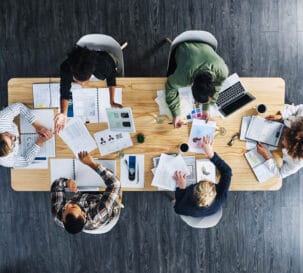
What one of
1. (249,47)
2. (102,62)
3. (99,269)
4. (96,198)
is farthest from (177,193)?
(249,47)

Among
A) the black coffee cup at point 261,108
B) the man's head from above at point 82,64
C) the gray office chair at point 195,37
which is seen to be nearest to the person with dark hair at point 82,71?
the man's head from above at point 82,64

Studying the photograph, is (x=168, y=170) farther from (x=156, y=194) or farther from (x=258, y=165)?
(x=156, y=194)

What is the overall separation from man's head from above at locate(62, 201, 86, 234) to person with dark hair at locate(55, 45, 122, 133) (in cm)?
56

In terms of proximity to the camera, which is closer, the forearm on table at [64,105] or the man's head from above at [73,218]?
the man's head from above at [73,218]

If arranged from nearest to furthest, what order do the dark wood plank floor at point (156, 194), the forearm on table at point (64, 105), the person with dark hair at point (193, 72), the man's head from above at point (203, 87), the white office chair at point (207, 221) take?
the man's head from above at point (203, 87)
the person with dark hair at point (193, 72)
the forearm on table at point (64, 105)
the white office chair at point (207, 221)
the dark wood plank floor at point (156, 194)

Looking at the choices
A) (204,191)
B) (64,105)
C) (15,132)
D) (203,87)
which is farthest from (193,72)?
(15,132)

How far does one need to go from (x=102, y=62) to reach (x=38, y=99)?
54cm

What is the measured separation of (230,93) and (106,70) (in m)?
0.91

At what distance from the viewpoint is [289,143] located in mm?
2430

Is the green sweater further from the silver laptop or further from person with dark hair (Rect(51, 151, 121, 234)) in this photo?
person with dark hair (Rect(51, 151, 121, 234))

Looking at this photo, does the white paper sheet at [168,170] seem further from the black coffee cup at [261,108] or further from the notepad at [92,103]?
the black coffee cup at [261,108]

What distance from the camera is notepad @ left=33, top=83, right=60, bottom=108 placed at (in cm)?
248

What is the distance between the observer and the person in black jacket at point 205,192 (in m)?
2.37

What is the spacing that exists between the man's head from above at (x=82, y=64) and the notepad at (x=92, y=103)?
0.49 ft
